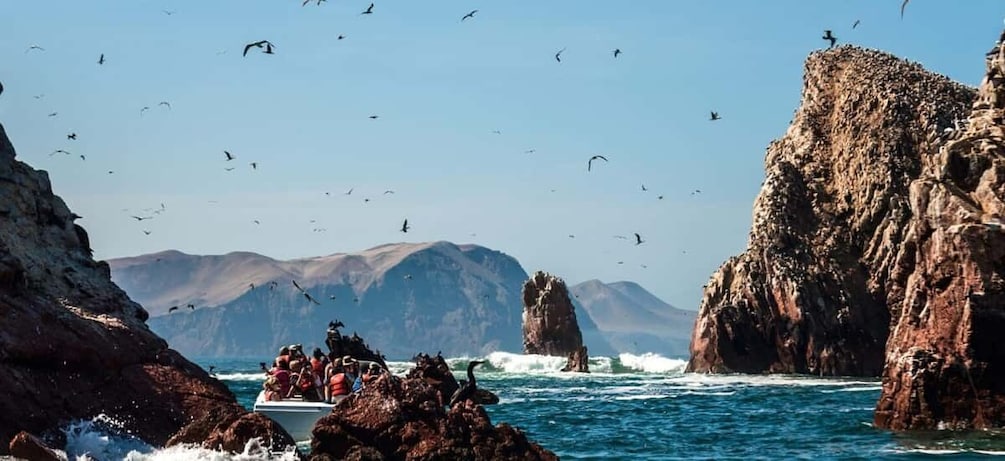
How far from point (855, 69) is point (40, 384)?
9097cm

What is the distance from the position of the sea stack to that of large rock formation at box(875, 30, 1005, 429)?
9549 cm

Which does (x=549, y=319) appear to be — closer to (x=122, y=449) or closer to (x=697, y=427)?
(x=697, y=427)

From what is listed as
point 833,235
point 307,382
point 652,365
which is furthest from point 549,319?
point 307,382

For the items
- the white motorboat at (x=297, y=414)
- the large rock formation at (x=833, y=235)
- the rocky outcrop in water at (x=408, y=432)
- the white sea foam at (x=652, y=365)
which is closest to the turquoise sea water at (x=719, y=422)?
the white motorboat at (x=297, y=414)

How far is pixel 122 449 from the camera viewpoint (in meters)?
27.4

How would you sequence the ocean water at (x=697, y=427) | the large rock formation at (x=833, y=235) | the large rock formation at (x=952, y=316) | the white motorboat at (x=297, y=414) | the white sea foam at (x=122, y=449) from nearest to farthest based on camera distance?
1. the white sea foam at (x=122, y=449)
2. the ocean water at (x=697, y=427)
3. the large rock formation at (x=952, y=316)
4. the white motorboat at (x=297, y=414)
5. the large rock formation at (x=833, y=235)

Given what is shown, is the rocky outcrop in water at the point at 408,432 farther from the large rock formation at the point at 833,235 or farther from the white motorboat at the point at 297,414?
the large rock formation at the point at 833,235

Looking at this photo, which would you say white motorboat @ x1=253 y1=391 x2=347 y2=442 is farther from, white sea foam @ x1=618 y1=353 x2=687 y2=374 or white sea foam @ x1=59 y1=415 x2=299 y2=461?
white sea foam @ x1=618 y1=353 x2=687 y2=374

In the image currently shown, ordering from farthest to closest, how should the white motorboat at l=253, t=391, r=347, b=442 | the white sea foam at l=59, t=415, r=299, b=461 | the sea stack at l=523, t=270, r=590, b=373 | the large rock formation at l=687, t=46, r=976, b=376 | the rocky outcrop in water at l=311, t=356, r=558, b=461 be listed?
the sea stack at l=523, t=270, r=590, b=373, the large rock formation at l=687, t=46, r=976, b=376, the white motorboat at l=253, t=391, r=347, b=442, the white sea foam at l=59, t=415, r=299, b=461, the rocky outcrop in water at l=311, t=356, r=558, b=461

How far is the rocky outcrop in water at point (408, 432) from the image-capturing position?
971 inches

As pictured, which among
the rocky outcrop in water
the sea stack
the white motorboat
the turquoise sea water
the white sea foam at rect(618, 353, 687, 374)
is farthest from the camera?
the sea stack

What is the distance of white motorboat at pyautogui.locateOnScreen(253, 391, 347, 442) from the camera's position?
35938mm

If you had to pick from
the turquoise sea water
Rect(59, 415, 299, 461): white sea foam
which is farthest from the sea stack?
Rect(59, 415, 299, 461): white sea foam

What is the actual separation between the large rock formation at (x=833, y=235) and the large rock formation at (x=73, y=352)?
65.1 metres
